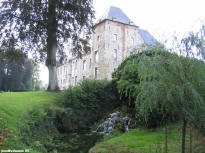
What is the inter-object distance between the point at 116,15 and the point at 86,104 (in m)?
21.4

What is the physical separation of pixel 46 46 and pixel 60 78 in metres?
37.6

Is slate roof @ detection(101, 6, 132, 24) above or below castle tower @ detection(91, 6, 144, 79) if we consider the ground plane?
above

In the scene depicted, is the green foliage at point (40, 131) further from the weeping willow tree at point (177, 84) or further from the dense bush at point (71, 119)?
the weeping willow tree at point (177, 84)

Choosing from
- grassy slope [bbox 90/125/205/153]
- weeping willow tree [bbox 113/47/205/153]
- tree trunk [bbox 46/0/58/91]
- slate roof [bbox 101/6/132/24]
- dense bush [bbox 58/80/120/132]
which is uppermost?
slate roof [bbox 101/6/132/24]

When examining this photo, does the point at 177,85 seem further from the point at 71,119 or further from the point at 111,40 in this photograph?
the point at 111,40

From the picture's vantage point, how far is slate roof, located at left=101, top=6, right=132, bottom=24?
1188 inches

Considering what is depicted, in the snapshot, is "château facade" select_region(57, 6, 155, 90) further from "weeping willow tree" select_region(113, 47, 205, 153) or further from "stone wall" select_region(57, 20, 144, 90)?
"weeping willow tree" select_region(113, 47, 205, 153)

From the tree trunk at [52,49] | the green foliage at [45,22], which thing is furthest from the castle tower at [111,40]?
the tree trunk at [52,49]

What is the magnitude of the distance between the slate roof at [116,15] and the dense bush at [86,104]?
17.6 metres

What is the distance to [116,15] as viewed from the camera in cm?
3112

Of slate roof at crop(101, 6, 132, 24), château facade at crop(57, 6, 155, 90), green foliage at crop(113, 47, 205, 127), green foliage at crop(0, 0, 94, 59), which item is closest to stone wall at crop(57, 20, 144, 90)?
château facade at crop(57, 6, 155, 90)

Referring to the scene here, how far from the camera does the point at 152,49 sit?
5656mm

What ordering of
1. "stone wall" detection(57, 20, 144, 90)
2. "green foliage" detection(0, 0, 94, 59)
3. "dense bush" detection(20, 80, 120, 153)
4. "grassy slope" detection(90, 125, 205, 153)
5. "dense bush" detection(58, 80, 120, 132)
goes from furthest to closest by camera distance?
"stone wall" detection(57, 20, 144, 90) → "green foliage" detection(0, 0, 94, 59) → "dense bush" detection(58, 80, 120, 132) → "dense bush" detection(20, 80, 120, 153) → "grassy slope" detection(90, 125, 205, 153)

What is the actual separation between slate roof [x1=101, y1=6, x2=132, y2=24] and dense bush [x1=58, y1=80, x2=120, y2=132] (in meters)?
17.6
